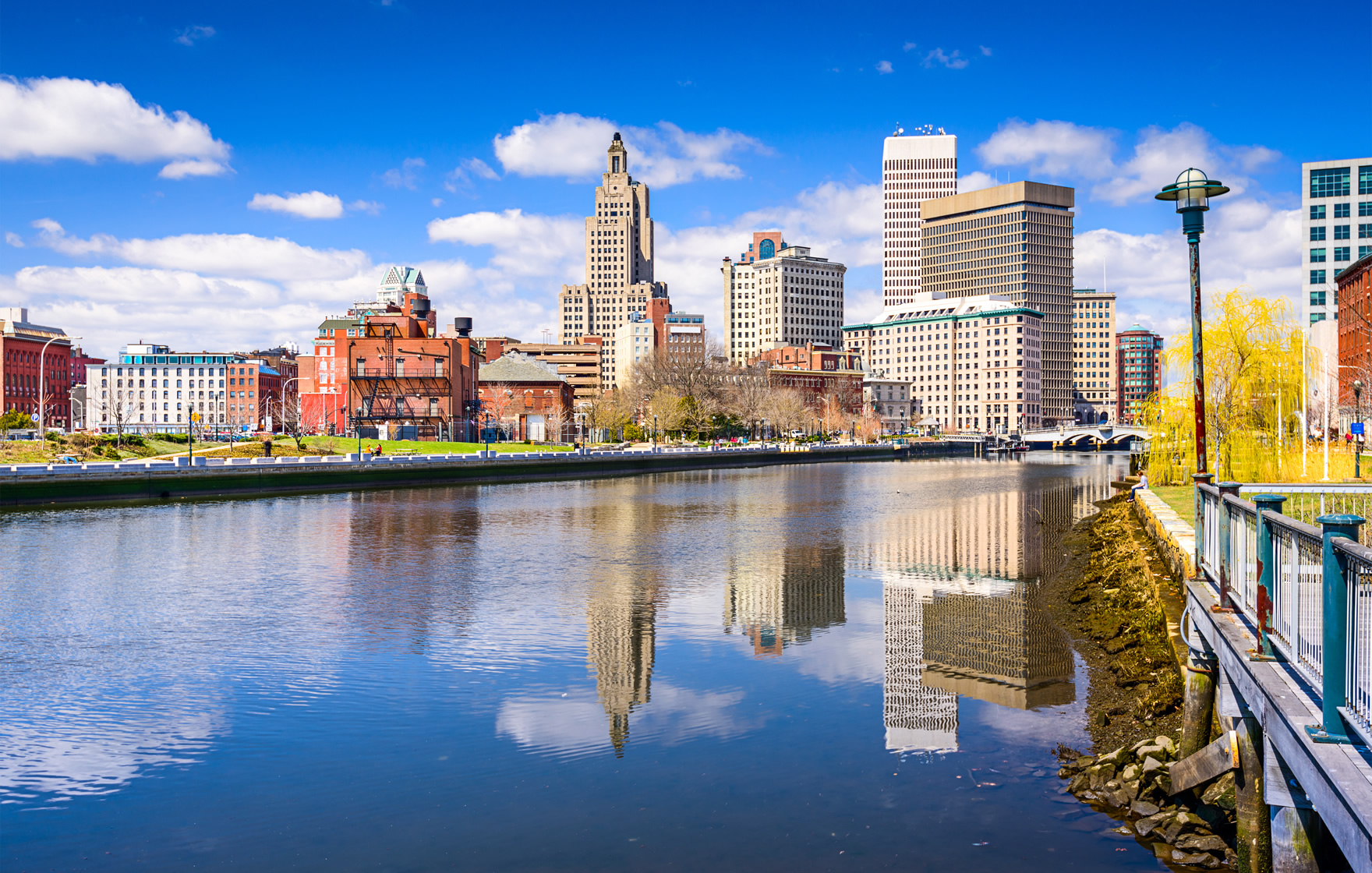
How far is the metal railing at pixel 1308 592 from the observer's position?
664cm

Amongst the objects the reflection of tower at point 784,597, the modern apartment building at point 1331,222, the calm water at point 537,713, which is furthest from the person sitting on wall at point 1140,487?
the modern apartment building at point 1331,222

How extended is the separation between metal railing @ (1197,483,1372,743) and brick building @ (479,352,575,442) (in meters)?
116

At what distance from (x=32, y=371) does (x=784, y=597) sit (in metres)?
171

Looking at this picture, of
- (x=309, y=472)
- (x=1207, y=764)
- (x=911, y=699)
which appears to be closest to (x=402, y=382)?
(x=309, y=472)

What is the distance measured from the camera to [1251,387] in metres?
36.8

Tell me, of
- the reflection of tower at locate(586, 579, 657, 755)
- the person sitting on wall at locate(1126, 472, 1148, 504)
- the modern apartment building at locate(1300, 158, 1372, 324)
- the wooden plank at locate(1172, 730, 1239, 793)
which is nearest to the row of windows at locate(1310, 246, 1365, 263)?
the modern apartment building at locate(1300, 158, 1372, 324)

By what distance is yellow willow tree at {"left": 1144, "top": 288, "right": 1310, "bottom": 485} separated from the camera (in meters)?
35.8

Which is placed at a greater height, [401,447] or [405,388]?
[405,388]

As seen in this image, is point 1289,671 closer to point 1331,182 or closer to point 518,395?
point 1331,182

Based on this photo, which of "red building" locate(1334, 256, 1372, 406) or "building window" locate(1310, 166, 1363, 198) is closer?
"red building" locate(1334, 256, 1372, 406)

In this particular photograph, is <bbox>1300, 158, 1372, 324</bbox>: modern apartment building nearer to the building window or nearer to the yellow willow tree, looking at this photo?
the building window

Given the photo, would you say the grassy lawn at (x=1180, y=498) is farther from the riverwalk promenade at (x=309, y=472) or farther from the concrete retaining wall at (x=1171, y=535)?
the riverwalk promenade at (x=309, y=472)

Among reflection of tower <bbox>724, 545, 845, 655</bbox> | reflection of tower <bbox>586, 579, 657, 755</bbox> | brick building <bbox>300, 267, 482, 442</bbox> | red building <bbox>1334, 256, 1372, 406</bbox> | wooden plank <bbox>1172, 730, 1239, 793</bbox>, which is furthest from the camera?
brick building <bbox>300, 267, 482, 442</bbox>

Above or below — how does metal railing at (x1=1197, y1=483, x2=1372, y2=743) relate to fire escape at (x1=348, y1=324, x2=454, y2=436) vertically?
below
